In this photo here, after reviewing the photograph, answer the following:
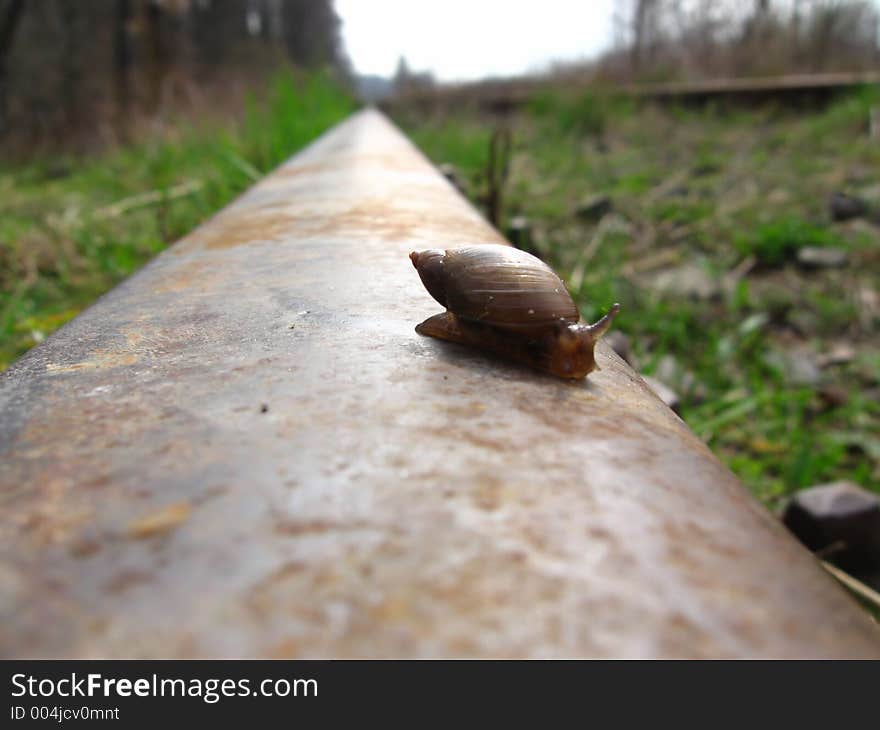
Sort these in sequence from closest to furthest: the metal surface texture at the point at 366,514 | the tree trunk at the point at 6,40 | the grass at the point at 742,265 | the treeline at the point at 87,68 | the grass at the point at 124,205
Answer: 1. the metal surface texture at the point at 366,514
2. the grass at the point at 742,265
3. the grass at the point at 124,205
4. the tree trunk at the point at 6,40
5. the treeline at the point at 87,68

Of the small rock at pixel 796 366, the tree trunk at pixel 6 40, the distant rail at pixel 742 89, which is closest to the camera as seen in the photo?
the small rock at pixel 796 366

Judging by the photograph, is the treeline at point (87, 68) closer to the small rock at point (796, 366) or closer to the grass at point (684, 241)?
the grass at point (684, 241)

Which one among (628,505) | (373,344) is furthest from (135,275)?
(628,505)

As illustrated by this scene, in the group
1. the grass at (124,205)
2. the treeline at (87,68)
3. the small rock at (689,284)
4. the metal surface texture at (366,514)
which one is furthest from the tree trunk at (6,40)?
the metal surface texture at (366,514)

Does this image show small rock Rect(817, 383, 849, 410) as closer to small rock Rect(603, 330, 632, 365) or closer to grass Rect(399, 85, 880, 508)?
grass Rect(399, 85, 880, 508)

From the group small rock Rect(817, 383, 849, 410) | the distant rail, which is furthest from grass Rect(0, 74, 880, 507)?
the distant rail

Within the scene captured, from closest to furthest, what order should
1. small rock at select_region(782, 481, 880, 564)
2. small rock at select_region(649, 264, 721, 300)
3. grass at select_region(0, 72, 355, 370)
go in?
1. small rock at select_region(782, 481, 880, 564)
2. grass at select_region(0, 72, 355, 370)
3. small rock at select_region(649, 264, 721, 300)
